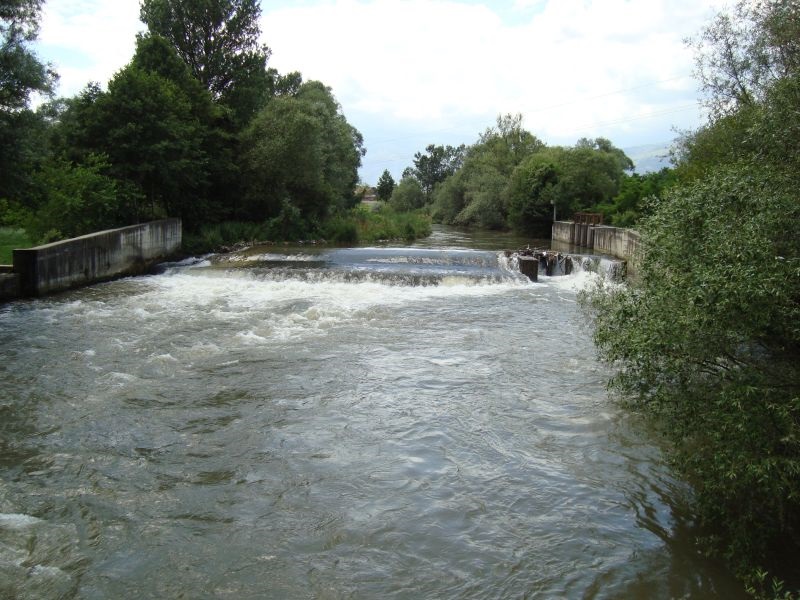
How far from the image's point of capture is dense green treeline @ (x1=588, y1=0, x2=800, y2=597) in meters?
4.51

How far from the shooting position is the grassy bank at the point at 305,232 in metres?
26.7

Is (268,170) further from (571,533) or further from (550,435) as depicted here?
(571,533)

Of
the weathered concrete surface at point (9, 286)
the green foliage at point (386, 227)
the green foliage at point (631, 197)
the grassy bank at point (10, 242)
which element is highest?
the green foliage at point (631, 197)

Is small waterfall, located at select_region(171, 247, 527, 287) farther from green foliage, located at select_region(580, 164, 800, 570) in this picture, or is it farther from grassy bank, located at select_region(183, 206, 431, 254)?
green foliage, located at select_region(580, 164, 800, 570)

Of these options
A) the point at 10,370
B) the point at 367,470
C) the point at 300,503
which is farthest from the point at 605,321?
the point at 10,370

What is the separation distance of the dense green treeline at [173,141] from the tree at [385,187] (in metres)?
52.5

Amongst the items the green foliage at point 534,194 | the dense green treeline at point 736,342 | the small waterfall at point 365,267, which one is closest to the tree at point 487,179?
the green foliage at point 534,194

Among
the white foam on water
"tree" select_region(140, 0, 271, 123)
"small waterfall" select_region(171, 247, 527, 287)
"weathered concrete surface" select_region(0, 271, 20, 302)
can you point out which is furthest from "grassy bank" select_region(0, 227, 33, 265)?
the white foam on water

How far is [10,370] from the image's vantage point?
9953mm

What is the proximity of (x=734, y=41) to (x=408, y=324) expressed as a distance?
1516 cm

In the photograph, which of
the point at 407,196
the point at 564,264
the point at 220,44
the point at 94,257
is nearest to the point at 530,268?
the point at 564,264

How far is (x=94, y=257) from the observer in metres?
18.5

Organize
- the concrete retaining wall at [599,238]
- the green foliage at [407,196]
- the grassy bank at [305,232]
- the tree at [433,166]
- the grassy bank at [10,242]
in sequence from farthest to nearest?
the tree at [433,166]
the green foliage at [407,196]
the grassy bank at [305,232]
the concrete retaining wall at [599,238]
the grassy bank at [10,242]

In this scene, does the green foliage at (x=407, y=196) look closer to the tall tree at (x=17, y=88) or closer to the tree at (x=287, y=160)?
the tree at (x=287, y=160)
